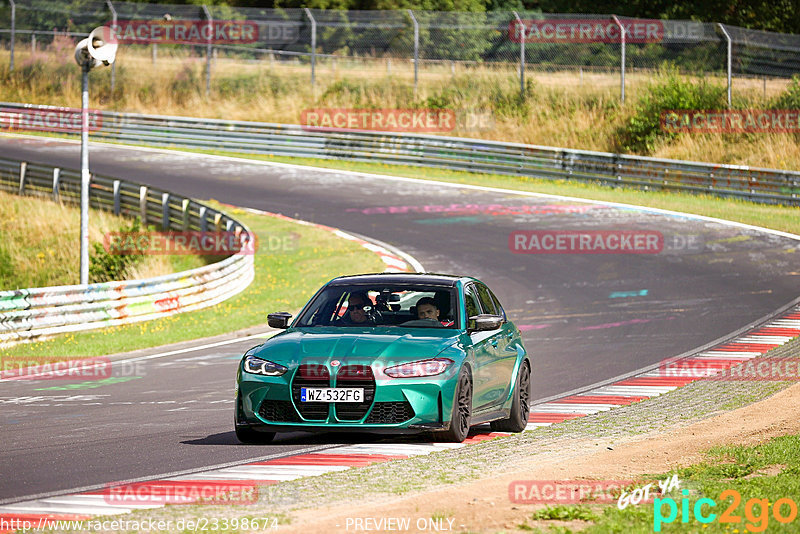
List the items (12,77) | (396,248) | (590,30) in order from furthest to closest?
(12,77) < (590,30) < (396,248)

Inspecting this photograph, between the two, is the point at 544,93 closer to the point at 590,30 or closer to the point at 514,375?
the point at 590,30

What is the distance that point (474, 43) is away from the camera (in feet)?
132

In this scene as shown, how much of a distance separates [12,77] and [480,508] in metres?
47.0

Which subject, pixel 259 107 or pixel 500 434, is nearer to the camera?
pixel 500 434

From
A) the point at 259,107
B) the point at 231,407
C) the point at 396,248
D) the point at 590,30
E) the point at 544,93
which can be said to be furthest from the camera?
the point at 259,107

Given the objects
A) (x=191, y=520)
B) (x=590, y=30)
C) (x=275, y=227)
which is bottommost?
(x=275, y=227)

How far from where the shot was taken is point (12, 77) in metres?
49.7

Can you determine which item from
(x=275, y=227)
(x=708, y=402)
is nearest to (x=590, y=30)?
(x=275, y=227)
